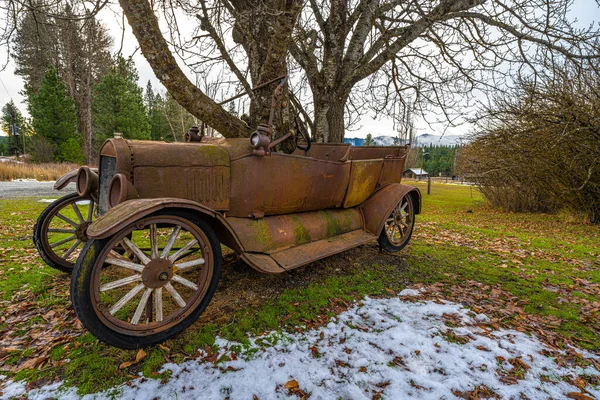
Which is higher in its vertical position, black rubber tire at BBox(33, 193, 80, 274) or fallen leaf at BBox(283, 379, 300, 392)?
black rubber tire at BBox(33, 193, 80, 274)

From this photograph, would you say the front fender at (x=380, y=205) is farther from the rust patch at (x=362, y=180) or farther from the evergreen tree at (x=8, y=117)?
the evergreen tree at (x=8, y=117)

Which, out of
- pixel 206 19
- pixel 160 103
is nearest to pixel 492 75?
pixel 206 19

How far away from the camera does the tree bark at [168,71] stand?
3160 mm

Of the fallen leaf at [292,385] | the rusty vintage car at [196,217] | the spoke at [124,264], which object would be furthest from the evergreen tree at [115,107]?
the fallen leaf at [292,385]

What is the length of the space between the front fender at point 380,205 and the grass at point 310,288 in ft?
1.80

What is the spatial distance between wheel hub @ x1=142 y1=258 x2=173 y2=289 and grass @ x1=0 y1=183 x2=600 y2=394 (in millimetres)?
471

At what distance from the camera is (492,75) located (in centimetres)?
665

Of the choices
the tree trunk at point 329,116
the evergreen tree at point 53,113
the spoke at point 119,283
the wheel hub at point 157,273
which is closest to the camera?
the spoke at point 119,283

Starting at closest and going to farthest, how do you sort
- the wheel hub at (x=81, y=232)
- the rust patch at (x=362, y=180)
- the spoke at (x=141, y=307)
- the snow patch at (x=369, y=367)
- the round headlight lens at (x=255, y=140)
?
1. the snow patch at (x=369, y=367)
2. the spoke at (x=141, y=307)
3. the round headlight lens at (x=255, y=140)
4. the wheel hub at (x=81, y=232)
5. the rust patch at (x=362, y=180)

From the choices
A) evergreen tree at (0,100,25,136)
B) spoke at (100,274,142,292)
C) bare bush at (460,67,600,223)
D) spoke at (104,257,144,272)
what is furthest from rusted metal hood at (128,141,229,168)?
evergreen tree at (0,100,25,136)

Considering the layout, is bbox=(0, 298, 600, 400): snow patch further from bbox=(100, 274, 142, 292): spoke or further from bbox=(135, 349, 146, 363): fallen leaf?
bbox=(100, 274, 142, 292): spoke

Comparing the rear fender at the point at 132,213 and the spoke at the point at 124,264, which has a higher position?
the rear fender at the point at 132,213

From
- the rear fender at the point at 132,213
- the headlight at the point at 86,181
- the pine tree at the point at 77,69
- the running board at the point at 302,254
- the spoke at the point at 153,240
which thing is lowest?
the running board at the point at 302,254

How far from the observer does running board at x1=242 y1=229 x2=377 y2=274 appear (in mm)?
2795
